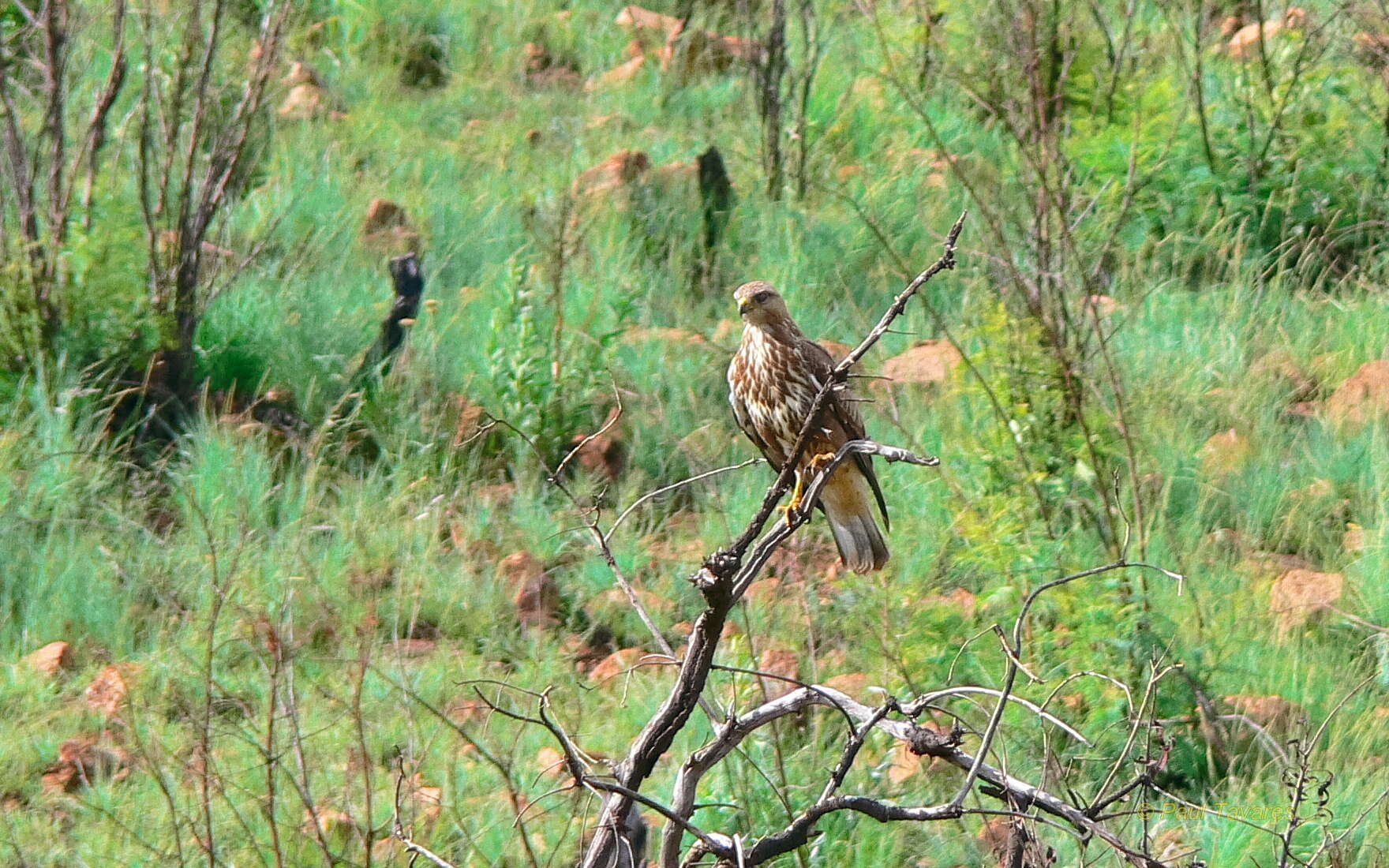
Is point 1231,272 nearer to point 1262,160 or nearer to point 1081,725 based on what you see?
point 1262,160

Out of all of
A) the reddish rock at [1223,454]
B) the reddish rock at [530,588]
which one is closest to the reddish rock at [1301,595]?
the reddish rock at [1223,454]

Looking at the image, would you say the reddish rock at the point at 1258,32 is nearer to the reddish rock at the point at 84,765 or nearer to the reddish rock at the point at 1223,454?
the reddish rock at the point at 1223,454

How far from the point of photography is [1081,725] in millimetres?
4023

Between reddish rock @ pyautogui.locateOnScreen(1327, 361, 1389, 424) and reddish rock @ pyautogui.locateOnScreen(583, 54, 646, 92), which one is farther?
reddish rock @ pyautogui.locateOnScreen(583, 54, 646, 92)

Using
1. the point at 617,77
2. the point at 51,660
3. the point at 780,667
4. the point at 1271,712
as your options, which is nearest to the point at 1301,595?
the point at 1271,712

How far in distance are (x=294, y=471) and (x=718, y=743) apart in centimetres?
304

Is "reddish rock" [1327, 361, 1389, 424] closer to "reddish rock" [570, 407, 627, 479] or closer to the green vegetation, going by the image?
the green vegetation

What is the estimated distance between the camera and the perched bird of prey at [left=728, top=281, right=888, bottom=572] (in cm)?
410

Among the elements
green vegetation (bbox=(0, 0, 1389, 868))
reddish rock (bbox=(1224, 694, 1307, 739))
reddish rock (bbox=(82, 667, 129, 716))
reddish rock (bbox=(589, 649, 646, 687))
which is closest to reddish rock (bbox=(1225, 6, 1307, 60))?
green vegetation (bbox=(0, 0, 1389, 868))

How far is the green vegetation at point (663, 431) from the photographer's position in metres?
3.90

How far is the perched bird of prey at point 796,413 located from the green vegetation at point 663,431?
20cm

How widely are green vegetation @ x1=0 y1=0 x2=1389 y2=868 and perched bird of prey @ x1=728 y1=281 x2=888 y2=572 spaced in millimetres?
198

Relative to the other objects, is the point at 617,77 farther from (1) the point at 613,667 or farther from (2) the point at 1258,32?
(1) the point at 613,667

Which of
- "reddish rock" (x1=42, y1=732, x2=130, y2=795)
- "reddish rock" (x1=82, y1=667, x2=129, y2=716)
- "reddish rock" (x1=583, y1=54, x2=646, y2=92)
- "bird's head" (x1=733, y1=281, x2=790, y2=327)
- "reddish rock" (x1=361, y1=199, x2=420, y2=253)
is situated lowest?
"reddish rock" (x1=42, y1=732, x2=130, y2=795)
